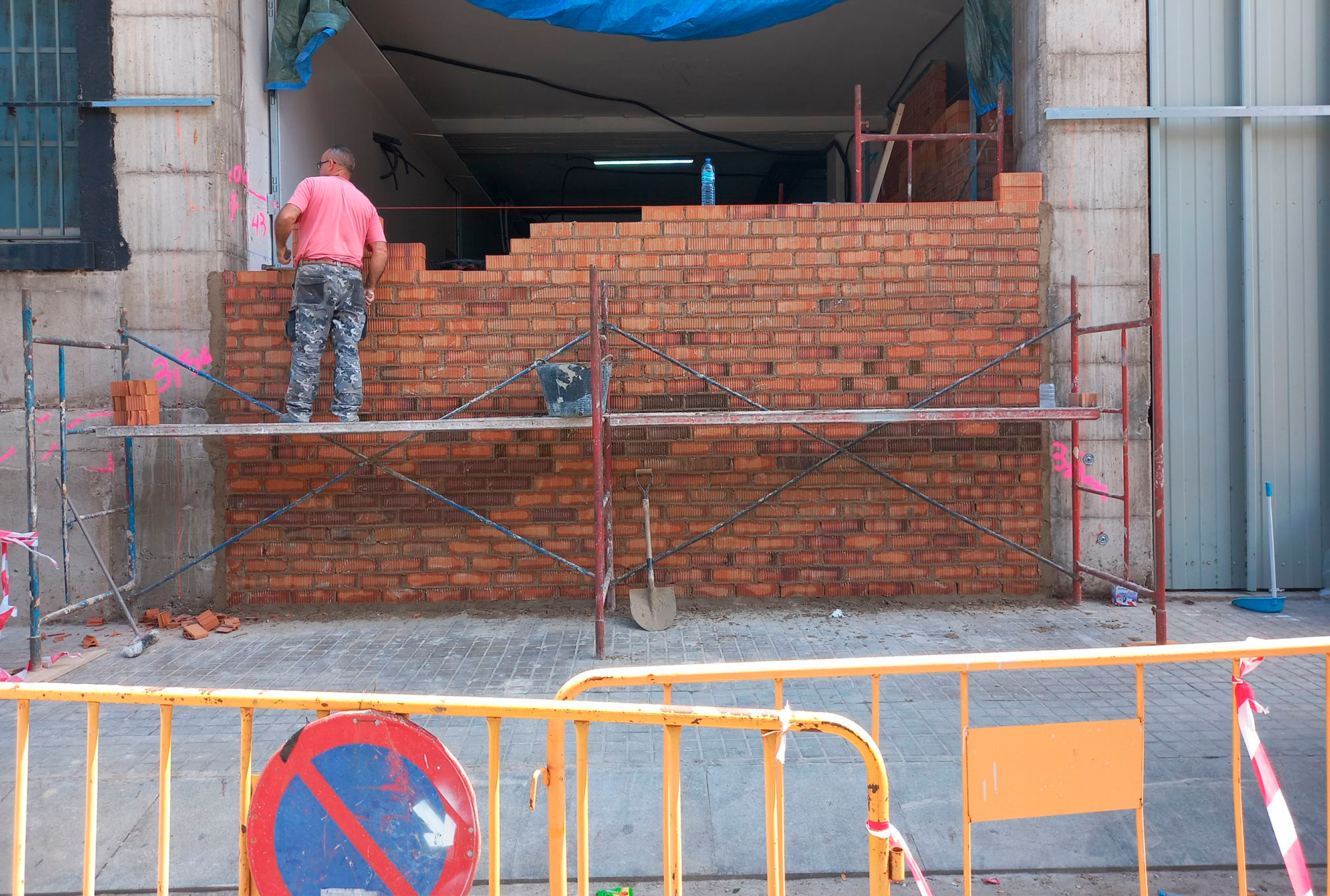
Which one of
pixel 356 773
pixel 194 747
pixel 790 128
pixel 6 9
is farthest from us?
pixel 790 128

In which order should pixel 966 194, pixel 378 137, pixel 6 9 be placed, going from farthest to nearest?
pixel 378 137 → pixel 966 194 → pixel 6 9

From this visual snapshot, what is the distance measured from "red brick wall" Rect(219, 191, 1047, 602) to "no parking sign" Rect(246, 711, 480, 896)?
4507 millimetres

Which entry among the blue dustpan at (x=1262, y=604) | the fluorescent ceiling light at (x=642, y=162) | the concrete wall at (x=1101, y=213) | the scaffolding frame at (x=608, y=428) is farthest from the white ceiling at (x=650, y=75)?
the blue dustpan at (x=1262, y=604)

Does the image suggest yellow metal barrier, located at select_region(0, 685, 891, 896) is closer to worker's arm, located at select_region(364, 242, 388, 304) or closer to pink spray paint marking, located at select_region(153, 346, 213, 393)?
worker's arm, located at select_region(364, 242, 388, 304)

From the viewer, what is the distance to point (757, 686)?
4.96 meters

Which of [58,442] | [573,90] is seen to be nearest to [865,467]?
[58,442]

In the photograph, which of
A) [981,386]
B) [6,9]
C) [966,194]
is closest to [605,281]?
[981,386]

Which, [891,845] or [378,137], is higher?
[378,137]

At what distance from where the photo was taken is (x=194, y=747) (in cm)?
426

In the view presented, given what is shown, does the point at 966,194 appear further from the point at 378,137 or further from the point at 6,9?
the point at 6,9

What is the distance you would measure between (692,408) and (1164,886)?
4.36 metres

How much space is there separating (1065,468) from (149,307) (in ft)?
23.6

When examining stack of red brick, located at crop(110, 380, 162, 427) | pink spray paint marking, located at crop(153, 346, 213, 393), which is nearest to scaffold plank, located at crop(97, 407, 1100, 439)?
stack of red brick, located at crop(110, 380, 162, 427)

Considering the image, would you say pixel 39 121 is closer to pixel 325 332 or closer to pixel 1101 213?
pixel 325 332
